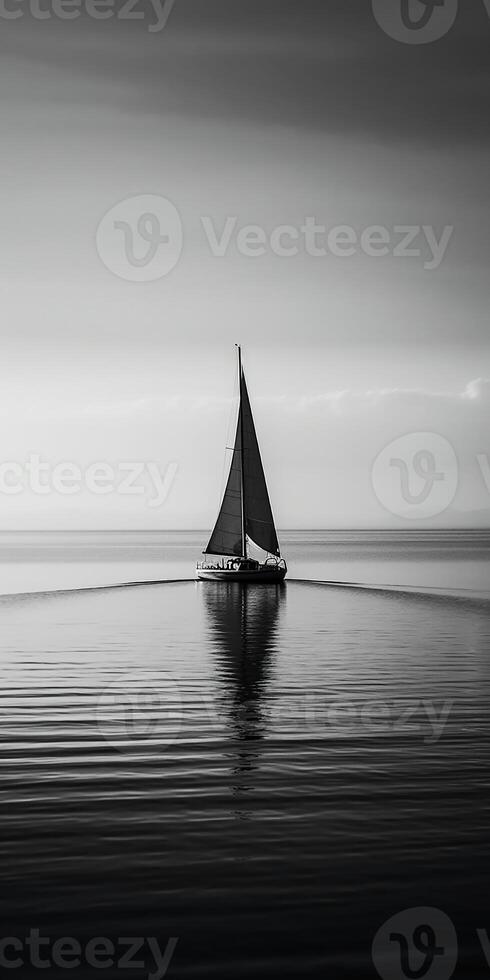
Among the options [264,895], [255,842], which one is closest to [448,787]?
[255,842]

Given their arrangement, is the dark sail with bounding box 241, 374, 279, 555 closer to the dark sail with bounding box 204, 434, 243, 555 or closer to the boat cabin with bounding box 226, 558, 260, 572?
the dark sail with bounding box 204, 434, 243, 555

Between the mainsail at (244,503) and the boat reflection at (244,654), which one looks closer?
the boat reflection at (244,654)

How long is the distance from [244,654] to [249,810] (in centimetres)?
2765

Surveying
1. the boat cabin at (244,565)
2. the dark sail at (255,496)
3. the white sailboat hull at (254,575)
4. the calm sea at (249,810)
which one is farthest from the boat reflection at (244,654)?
the dark sail at (255,496)

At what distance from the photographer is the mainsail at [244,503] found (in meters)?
104

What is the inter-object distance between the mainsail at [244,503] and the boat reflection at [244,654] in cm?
764

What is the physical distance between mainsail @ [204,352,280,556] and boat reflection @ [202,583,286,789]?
7.64m

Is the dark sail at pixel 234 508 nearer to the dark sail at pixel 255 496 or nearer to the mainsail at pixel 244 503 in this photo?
the mainsail at pixel 244 503

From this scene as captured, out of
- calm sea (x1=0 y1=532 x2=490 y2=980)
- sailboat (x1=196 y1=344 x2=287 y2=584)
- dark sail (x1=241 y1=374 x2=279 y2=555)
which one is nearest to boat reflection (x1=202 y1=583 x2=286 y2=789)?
calm sea (x1=0 y1=532 x2=490 y2=980)

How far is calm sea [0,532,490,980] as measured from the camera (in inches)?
512

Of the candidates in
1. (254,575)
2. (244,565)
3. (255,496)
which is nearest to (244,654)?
(254,575)

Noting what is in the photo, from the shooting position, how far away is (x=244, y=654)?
1831 inches

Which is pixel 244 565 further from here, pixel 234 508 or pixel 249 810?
pixel 249 810

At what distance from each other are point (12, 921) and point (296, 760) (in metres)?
11.0
